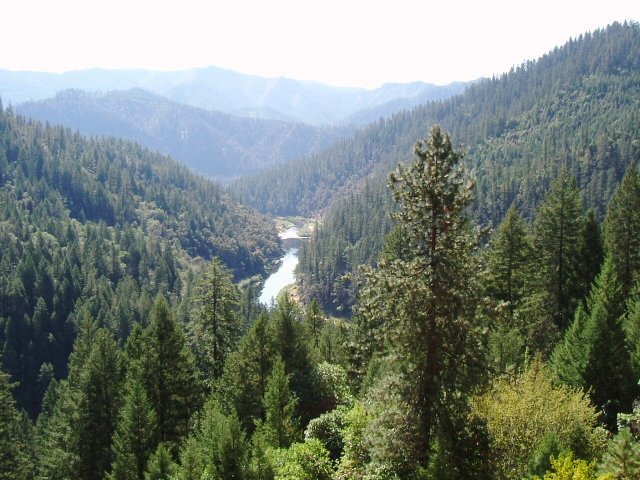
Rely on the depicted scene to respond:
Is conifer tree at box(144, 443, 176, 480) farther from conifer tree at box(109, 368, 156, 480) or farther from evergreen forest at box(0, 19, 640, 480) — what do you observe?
conifer tree at box(109, 368, 156, 480)

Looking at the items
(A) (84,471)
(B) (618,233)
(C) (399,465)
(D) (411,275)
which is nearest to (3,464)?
(A) (84,471)

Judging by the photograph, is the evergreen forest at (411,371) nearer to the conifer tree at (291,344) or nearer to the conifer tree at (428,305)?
the conifer tree at (428,305)

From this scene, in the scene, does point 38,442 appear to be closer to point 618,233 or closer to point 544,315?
point 544,315

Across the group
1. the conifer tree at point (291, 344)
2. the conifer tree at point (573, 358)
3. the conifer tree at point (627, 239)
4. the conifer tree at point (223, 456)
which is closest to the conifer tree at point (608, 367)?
the conifer tree at point (573, 358)

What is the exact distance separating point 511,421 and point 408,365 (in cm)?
474

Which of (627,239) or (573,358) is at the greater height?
(627,239)

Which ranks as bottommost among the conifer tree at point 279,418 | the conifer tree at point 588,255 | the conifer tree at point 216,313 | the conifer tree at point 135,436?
the conifer tree at point 135,436

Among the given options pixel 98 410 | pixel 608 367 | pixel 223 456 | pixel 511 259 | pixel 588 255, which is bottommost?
pixel 98 410

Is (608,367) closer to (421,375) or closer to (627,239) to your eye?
(421,375)

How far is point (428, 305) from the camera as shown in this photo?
18109mm

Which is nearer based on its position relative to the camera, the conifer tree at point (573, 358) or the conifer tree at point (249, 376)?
the conifer tree at point (573, 358)

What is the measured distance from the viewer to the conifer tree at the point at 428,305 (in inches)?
716

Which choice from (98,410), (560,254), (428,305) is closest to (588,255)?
(560,254)

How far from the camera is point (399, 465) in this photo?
19.2m
